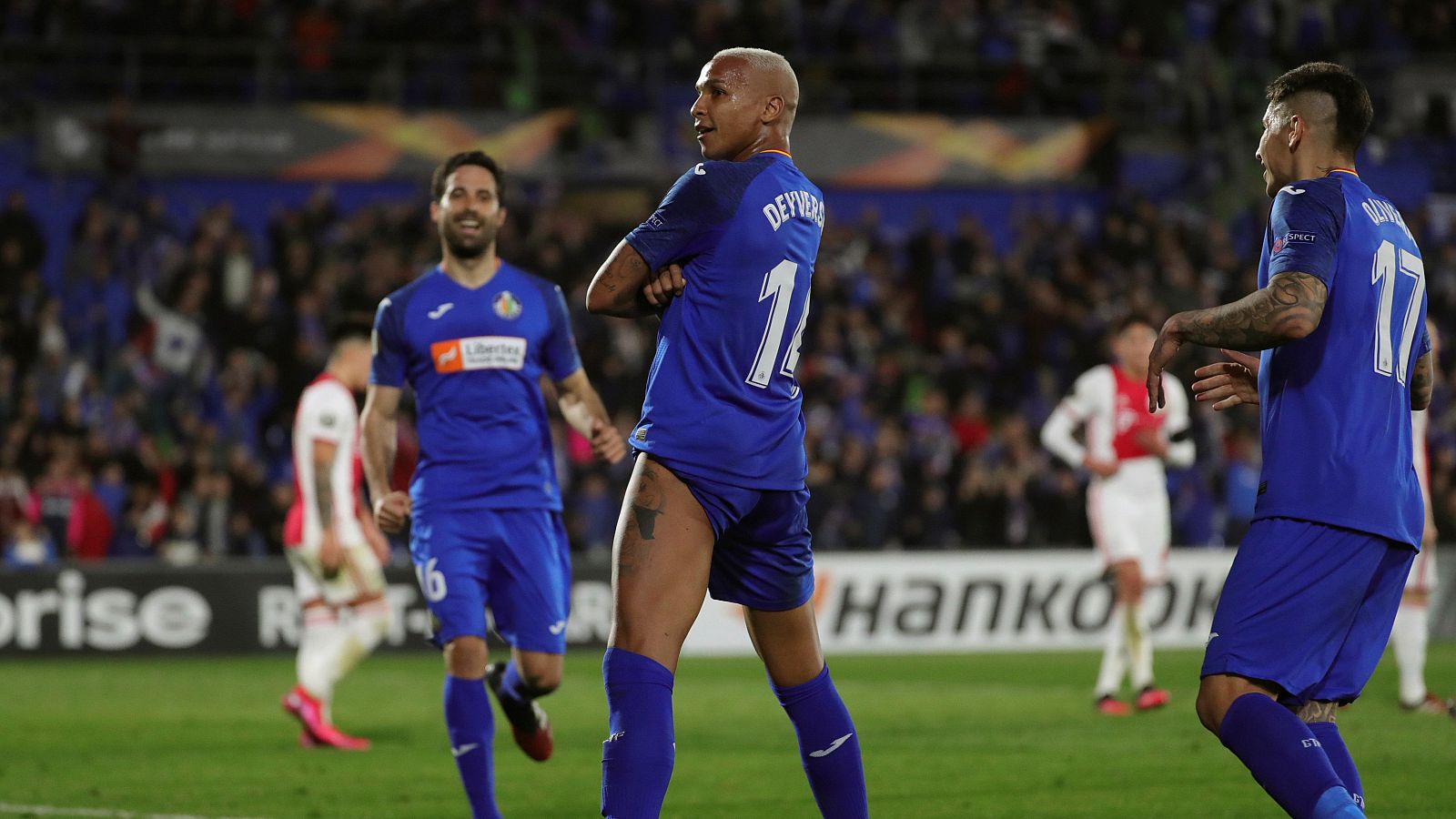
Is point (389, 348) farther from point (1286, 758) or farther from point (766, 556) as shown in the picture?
point (1286, 758)

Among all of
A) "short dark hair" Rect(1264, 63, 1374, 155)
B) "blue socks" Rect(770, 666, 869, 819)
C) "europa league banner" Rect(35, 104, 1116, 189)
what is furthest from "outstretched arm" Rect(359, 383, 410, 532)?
"europa league banner" Rect(35, 104, 1116, 189)

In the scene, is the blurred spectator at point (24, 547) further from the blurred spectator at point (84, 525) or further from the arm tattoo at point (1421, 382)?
the arm tattoo at point (1421, 382)

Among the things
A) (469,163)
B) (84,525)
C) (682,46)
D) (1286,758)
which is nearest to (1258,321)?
(1286,758)

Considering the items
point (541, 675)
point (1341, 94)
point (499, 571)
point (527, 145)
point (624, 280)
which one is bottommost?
point (541, 675)

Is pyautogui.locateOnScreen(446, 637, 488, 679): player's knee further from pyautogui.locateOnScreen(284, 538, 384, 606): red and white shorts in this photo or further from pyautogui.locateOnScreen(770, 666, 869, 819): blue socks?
pyautogui.locateOnScreen(284, 538, 384, 606): red and white shorts

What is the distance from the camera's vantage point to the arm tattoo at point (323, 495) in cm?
1105

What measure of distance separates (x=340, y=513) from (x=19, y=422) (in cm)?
908

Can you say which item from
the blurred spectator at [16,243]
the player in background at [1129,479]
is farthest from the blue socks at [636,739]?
the blurred spectator at [16,243]

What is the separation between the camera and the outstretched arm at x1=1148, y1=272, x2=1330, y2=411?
4.96m

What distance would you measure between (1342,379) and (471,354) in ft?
12.5

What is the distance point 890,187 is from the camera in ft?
88.4

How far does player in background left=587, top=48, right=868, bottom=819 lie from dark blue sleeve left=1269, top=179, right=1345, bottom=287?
1.34m

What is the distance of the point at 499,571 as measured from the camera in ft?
25.3

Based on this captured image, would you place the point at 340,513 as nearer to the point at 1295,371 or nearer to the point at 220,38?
the point at 1295,371
